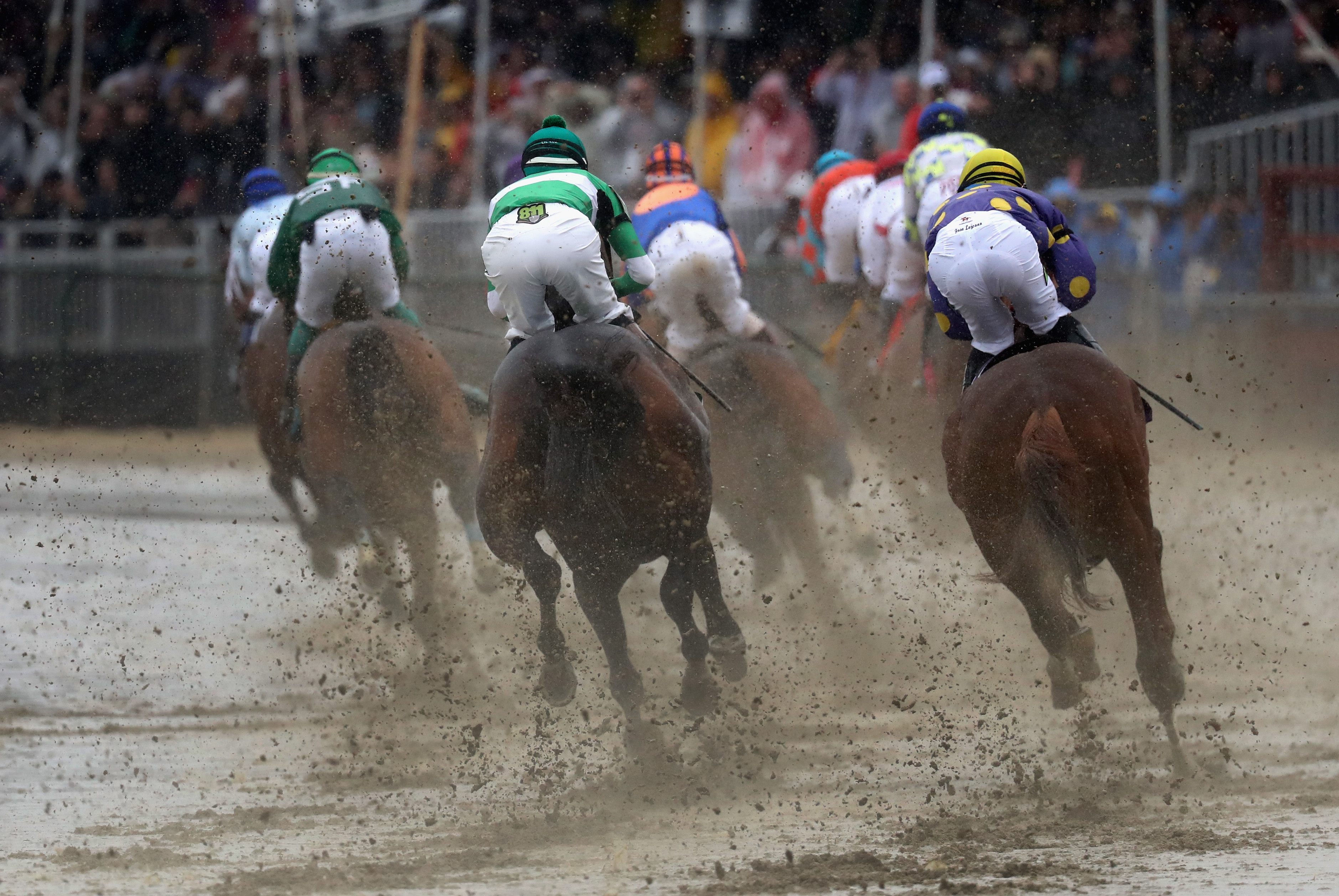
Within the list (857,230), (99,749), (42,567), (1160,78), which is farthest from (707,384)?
(1160,78)

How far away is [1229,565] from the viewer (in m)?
7.86

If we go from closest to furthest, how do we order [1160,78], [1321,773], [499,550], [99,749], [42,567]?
[1321,773] → [499,550] → [99,749] → [42,567] → [1160,78]

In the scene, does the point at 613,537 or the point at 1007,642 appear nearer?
the point at 613,537

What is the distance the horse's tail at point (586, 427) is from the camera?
18.9 feet

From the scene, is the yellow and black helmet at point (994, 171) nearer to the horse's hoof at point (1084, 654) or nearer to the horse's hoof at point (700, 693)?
the horse's hoof at point (1084, 654)

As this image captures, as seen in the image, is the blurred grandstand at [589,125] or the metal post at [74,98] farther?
the metal post at [74,98]

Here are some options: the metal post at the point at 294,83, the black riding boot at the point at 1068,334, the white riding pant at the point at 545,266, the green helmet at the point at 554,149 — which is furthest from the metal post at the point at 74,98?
the black riding boot at the point at 1068,334

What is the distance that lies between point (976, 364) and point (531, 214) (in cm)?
168

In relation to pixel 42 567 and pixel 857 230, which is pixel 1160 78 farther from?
pixel 42 567

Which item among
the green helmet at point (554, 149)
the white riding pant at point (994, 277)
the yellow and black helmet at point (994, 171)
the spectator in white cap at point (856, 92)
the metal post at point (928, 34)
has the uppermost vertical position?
the metal post at point (928, 34)

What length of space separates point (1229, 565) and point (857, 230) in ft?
9.18

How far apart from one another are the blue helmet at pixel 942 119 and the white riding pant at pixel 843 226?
68 centimetres

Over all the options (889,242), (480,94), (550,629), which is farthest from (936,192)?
(480,94)

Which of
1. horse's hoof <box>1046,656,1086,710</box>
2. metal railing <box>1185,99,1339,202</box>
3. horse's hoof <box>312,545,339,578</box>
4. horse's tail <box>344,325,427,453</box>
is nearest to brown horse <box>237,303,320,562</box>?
horse's hoof <box>312,545,339,578</box>
